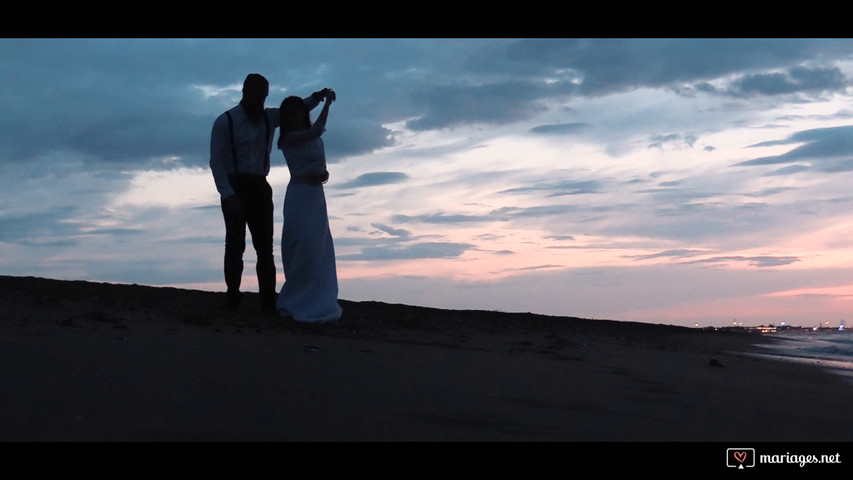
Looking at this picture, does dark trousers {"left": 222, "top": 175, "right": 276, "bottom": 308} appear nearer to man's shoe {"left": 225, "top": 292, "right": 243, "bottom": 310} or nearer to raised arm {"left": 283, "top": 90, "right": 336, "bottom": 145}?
man's shoe {"left": 225, "top": 292, "right": 243, "bottom": 310}

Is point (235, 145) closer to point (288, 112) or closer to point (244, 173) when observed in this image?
point (244, 173)

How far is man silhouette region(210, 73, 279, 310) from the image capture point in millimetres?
6445

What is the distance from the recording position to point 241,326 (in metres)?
5.57

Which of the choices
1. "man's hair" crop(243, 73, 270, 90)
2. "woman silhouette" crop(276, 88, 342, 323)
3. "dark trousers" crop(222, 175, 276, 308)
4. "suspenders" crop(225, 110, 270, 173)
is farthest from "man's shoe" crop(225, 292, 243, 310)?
"man's hair" crop(243, 73, 270, 90)

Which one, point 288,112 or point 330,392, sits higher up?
point 288,112

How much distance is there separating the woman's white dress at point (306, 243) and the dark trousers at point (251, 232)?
0.16 meters

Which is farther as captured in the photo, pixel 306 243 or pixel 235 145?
pixel 306 243

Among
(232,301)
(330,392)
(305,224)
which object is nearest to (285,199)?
(305,224)

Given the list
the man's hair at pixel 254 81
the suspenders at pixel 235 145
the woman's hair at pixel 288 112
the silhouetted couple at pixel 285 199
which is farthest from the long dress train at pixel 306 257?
the man's hair at pixel 254 81

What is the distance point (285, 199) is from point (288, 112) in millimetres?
775

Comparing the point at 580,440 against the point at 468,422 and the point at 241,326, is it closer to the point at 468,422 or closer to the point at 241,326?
the point at 468,422

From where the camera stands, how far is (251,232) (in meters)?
6.79
